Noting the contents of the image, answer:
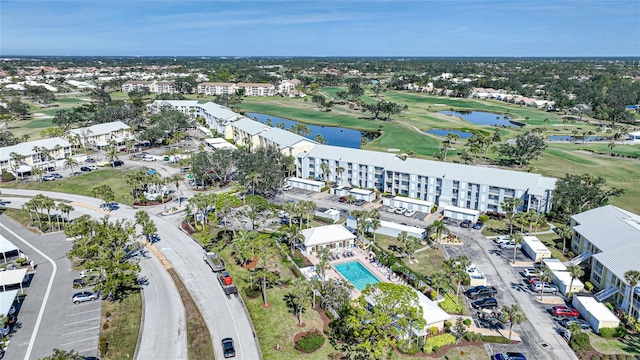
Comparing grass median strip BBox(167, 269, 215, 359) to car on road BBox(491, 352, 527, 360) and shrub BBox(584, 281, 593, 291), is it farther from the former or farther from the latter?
shrub BBox(584, 281, 593, 291)

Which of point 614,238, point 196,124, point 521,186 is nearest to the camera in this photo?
point 614,238

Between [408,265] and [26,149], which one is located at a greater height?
[26,149]

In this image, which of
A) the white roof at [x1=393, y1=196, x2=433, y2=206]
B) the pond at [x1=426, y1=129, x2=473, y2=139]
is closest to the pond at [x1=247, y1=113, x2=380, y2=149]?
the pond at [x1=426, y1=129, x2=473, y2=139]

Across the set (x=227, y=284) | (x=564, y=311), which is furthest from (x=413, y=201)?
(x=227, y=284)

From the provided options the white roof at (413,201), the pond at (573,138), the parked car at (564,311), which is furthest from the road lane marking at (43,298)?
the pond at (573,138)

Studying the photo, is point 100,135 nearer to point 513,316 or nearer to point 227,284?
point 227,284

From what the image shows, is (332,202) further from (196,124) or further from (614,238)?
(196,124)

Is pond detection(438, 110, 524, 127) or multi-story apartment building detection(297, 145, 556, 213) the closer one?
multi-story apartment building detection(297, 145, 556, 213)

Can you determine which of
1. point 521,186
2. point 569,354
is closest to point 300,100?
point 521,186
